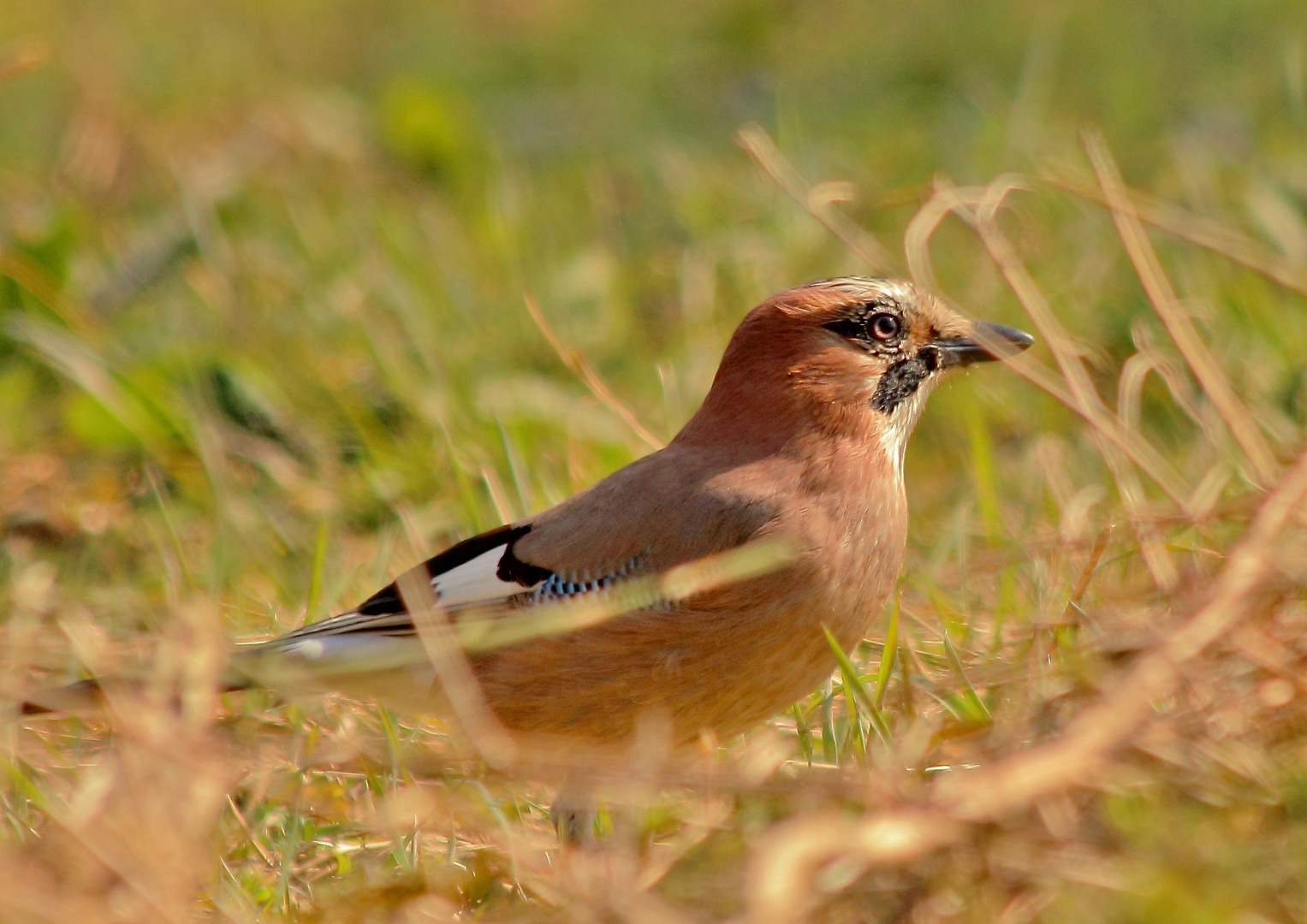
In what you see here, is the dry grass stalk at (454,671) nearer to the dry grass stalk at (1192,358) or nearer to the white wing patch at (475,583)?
the white wing patch at (475,583)

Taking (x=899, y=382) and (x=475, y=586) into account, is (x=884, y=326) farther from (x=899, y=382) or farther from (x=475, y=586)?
(x=475, y=586)

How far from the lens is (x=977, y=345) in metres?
3.95

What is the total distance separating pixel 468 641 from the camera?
10.1ft

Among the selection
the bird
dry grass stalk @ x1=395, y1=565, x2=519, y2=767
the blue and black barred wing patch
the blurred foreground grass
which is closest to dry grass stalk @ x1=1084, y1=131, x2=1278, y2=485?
the blurred foreground grass

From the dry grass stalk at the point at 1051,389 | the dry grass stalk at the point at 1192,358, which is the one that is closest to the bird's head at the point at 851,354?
the dry grass stalk at the point at 1051,389

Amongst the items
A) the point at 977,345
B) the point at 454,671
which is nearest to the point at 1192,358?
the point at 977,345

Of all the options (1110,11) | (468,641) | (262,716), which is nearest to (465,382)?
(262,716)

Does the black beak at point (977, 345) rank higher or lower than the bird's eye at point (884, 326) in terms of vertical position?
lower

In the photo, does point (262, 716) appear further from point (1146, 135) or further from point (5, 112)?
point (5, 112)

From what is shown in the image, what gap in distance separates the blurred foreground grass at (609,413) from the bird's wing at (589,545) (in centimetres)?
27

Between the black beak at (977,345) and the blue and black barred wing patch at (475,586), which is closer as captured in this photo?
the blue and black barred wing patch at (475,586)

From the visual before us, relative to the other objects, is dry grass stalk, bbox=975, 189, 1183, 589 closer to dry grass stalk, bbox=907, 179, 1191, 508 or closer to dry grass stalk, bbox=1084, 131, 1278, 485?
dry grass stalk, bbox=907, 179, 1191, 508

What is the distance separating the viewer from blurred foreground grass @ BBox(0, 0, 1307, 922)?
2.30m

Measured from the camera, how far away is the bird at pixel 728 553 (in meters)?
3.32
